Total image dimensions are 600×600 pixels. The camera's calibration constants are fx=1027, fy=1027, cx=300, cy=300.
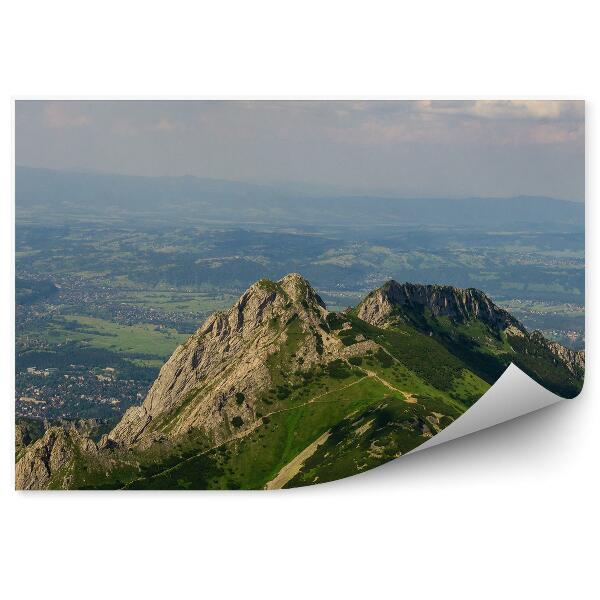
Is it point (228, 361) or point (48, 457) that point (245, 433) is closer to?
point (228, 361)

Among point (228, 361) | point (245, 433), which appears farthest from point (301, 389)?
point (228, 361)

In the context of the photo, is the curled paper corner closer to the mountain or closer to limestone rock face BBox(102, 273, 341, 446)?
the mountain

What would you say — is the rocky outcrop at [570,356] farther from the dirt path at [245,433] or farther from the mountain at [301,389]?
the dirt path at [245,433]

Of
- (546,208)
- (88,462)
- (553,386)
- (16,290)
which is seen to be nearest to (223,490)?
(88,462)

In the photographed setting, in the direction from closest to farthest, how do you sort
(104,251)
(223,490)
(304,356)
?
1. (223,490)
2. (304,356)
3. (104,251)

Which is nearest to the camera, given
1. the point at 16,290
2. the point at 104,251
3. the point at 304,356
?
the point at 16,290

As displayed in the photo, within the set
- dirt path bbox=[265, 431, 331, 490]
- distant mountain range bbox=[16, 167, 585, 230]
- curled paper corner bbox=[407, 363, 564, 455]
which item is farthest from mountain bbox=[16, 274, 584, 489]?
distant mountain range bbox=[16, 167, 585, 230]

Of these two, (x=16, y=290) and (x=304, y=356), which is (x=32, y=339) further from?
(x=304, y=356)
